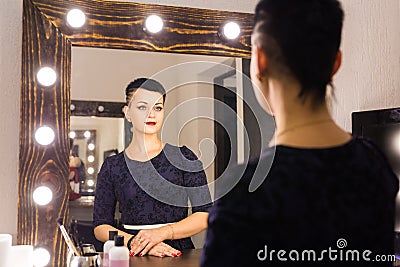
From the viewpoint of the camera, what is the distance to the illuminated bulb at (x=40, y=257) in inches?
61.4

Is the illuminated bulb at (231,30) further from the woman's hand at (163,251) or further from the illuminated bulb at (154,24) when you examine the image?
the woman's hand at (163,251)

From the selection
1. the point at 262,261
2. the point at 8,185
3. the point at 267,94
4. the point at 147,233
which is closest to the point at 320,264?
the point at 262,261

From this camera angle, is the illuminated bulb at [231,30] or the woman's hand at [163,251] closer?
the woman's hand at [163,251]

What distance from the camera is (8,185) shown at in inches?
61.8

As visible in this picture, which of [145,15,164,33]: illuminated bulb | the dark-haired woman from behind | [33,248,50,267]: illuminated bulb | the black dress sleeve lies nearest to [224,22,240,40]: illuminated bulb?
[145,15,164,33]: illuminated bulb

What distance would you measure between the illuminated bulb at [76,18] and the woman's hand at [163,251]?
663 mm

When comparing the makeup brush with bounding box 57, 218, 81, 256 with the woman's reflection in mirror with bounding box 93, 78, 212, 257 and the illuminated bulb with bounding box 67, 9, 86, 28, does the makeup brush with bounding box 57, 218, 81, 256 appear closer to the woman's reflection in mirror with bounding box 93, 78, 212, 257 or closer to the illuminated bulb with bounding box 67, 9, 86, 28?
the woman's reflection in mirror with bounding box 93, 78, 212, 257

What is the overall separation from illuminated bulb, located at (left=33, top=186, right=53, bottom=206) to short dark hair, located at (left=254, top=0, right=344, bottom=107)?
99cm

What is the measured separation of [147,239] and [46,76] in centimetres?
53

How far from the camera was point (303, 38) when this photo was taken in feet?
2.40

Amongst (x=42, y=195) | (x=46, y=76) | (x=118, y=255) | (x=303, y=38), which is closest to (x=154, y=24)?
(x=46, y=76)

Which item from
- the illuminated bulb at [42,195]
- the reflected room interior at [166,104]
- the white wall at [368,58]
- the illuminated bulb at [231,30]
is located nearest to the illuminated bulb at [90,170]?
the reflected room interior at [166,104]

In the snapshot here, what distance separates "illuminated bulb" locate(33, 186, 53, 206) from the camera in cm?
156

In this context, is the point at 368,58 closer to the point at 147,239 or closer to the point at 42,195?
the point at 147,239
